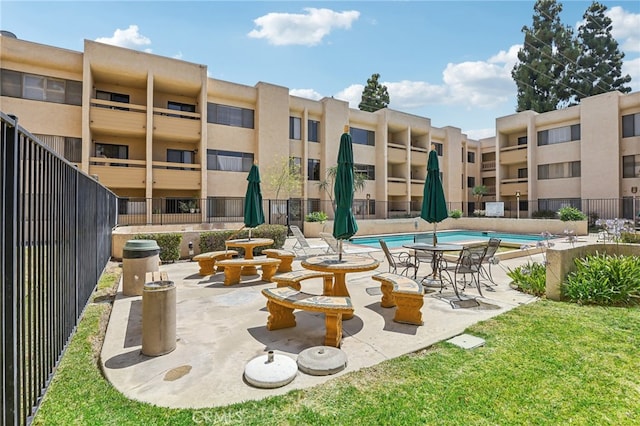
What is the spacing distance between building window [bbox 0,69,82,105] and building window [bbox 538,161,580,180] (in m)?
39.2

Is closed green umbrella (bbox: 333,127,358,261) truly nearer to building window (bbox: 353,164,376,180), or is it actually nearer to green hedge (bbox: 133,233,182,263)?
green hedge (bbox: 133,233,182,263)

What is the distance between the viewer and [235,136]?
75.4ft

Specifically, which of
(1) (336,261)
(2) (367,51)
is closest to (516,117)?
(2) (367,51)

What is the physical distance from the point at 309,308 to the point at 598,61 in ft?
170

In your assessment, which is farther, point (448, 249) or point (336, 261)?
point (448, 249)

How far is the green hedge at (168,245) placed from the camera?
37.0 ft

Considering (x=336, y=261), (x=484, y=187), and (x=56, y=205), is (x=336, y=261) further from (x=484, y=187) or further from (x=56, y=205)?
(x=484, y=187)

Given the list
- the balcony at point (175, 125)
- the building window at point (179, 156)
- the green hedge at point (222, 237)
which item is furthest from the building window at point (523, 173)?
the building window at point (179, 156)

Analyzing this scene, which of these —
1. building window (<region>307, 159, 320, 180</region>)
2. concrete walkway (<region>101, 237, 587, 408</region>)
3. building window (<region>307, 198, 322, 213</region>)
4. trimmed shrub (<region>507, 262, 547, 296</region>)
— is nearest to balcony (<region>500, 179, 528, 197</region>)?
building window (<region>307, 159, 320, 180</region>)

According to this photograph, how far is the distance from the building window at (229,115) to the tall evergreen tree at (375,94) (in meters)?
23.4

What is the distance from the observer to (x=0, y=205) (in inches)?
79.6

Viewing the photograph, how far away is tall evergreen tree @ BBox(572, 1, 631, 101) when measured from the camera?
37.4 metres

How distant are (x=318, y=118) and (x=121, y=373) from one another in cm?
2575

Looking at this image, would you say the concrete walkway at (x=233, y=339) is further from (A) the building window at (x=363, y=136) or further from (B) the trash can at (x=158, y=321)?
(A) the building window at (x=363, y=136)
